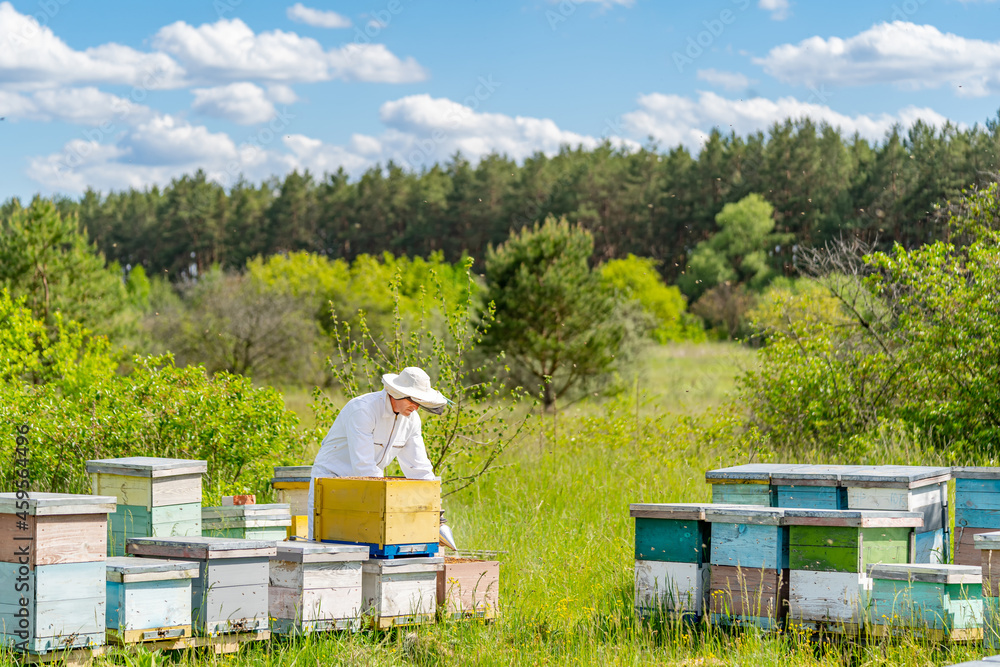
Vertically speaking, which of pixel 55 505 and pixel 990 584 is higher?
pixel 55 505

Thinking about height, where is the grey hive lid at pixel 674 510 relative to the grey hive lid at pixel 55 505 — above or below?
below

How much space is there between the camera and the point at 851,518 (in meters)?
5.62

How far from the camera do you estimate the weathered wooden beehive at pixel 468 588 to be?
5.99m

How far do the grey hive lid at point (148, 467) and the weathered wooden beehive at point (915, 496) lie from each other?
180 inches

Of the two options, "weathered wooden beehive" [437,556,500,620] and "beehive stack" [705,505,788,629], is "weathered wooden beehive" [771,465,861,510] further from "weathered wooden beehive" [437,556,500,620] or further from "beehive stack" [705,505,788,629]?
"weathered wooden beehive" [437,556,500,620]

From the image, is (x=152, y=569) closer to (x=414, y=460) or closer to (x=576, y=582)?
(x=414, y=460)

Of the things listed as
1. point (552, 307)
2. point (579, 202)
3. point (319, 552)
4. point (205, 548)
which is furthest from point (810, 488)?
point (579, 202)

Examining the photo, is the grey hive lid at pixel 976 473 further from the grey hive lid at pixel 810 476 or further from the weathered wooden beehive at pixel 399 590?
the weathered wooden beehive at pixel 399 590

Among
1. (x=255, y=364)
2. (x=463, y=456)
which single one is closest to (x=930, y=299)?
(x=463, y=456)

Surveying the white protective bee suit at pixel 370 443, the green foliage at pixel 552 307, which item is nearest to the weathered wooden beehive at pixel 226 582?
the white protective bee suit at pixel 370 443

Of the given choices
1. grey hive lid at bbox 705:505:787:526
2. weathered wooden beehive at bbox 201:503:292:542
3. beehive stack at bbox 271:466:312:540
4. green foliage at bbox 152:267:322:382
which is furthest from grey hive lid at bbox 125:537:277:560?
green foliage at bbox 152:267:322:382

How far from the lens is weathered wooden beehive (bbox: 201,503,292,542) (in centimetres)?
754

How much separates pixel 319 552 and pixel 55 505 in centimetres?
142

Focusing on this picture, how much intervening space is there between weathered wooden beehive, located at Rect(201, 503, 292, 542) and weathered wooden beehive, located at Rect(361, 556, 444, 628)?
82.6 inches
